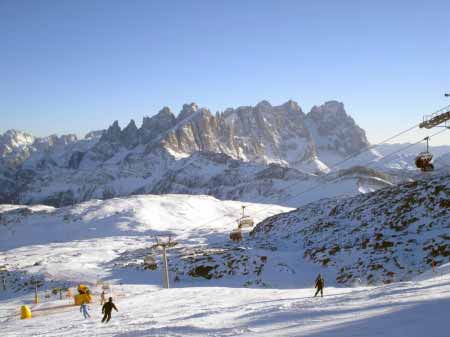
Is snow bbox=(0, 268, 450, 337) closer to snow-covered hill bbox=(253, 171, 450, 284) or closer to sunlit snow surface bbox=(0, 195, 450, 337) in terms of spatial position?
sunlit snow surface bbox=(0, 195, 450, 337)

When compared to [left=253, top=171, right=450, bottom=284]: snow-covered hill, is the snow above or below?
below

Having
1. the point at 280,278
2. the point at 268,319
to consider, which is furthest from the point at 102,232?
the point at 268,319

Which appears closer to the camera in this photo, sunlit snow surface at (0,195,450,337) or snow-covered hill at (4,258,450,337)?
snow-covered hill at (4,258,450,337)

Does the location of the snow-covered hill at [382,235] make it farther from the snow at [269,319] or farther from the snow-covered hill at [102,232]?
the snow-covered hill at [102,232]

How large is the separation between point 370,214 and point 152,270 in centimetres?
3355

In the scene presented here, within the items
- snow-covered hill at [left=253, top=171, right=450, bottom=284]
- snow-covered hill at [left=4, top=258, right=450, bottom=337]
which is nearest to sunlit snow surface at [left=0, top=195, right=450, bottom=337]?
snow-covered hill at [left=4, top=258, right=450, bottom=337]

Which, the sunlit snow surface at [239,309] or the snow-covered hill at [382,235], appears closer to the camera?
the sunlit snow surface at [239,309]

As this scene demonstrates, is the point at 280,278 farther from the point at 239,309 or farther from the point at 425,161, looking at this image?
the point at 239,309

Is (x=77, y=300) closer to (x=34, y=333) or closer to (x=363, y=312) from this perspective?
(x=34, y=333)

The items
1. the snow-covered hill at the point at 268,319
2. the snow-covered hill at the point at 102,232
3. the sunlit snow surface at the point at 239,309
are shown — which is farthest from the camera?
the snow-covered hill at the point at 102,232

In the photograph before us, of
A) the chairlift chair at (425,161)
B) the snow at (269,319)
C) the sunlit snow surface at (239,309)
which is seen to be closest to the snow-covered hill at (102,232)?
the sunlit snow surface at (239,309)

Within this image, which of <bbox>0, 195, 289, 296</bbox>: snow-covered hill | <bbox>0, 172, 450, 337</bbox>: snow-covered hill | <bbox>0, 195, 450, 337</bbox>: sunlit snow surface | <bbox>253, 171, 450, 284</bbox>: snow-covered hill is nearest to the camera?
<bbox>0, 195, 450, 337</bbox>: sunlit snow surface

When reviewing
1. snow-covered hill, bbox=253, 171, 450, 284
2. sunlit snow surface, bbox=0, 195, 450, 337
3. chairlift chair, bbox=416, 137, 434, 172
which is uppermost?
chairlift chair, bbox=416, 137, 434, 172

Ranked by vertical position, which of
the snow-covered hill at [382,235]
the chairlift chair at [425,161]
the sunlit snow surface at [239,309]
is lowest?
the sunlit snow surface at [239,309]
